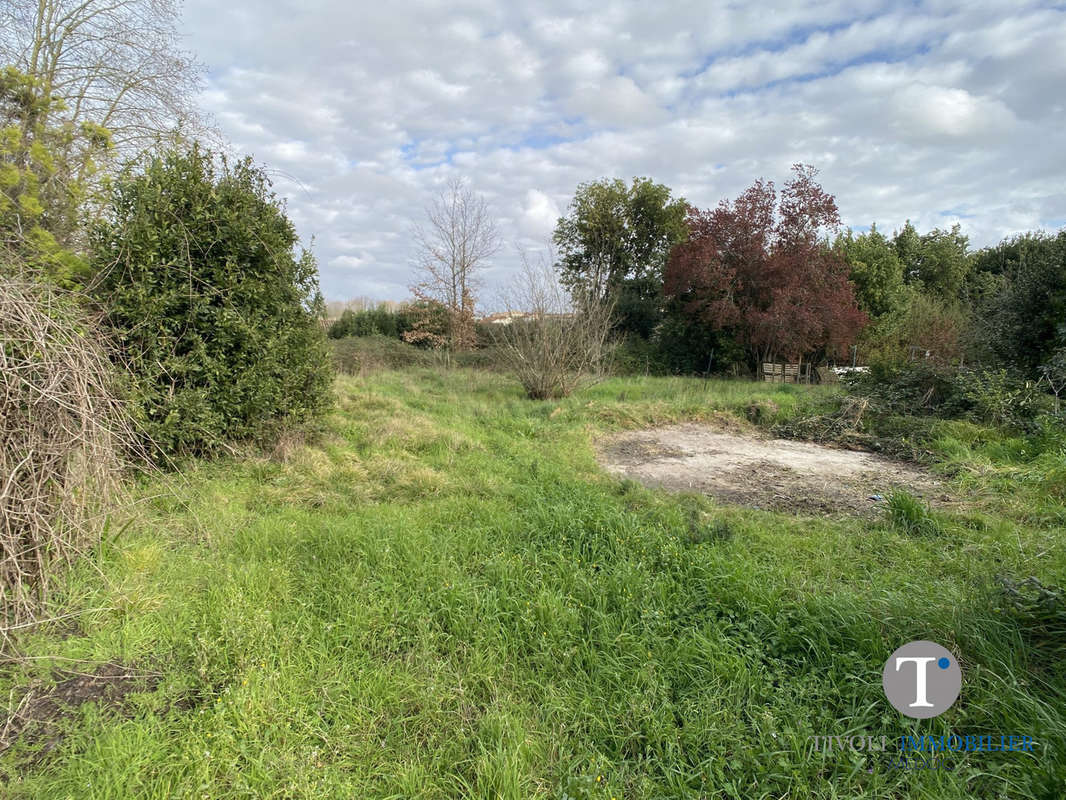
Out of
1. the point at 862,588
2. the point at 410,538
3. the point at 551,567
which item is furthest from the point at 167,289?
the point at 862,588

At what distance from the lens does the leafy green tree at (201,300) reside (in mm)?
3990

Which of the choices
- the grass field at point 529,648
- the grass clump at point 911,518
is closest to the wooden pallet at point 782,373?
the grass field at point 529,648

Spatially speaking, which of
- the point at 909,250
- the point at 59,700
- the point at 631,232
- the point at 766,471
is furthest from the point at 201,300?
the point at 909,250

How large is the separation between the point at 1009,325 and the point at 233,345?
38.1ft

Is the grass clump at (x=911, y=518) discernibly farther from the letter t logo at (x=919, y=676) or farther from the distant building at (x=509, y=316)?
the distant building at (x=509, y=316)

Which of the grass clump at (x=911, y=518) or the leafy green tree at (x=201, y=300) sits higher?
the leafy green tree at (x=201, y=300)

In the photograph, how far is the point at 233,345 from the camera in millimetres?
4578

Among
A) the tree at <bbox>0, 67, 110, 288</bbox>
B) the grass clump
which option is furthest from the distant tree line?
the tree at <bbox>0, 67, 110, 288</bbox>

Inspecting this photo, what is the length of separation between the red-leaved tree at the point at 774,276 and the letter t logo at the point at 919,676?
1224 centimetres

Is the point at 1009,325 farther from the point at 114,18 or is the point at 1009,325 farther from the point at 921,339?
the point at 114,18

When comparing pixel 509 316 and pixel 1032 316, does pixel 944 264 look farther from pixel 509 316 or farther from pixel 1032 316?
pixel 509 316

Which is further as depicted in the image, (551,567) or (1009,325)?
(1009,325)

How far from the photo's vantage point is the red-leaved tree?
12914 millimetres

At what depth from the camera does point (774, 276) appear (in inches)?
529
